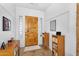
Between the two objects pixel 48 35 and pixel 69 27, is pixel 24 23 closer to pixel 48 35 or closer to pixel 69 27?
pixel 48 35

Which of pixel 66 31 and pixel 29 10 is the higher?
pixel 29 10

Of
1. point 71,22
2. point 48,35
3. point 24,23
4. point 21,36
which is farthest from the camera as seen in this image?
point 48,35

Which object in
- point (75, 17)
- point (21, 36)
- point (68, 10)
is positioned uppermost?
point (68, 10)

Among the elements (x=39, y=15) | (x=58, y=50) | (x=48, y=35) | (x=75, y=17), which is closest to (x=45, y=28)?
(x=48, y=35)

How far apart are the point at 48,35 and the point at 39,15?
98cm

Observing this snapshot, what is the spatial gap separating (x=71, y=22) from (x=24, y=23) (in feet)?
6.33

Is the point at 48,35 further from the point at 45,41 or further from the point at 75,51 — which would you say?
the point at 75,51

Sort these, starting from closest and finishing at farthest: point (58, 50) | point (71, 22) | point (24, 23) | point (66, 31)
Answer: point (71, 22) < point (66, 31) < point (58, 50) < point (24, 23)

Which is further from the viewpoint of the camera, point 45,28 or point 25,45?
point 45,28

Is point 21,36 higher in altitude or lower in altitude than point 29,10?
lower

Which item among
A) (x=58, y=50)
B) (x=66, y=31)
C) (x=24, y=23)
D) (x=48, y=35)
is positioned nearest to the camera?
(x=66, y=31)

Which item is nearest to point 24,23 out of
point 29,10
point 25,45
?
point 29,10

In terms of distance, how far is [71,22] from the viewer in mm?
2898

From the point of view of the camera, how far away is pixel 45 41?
17.4 feet
